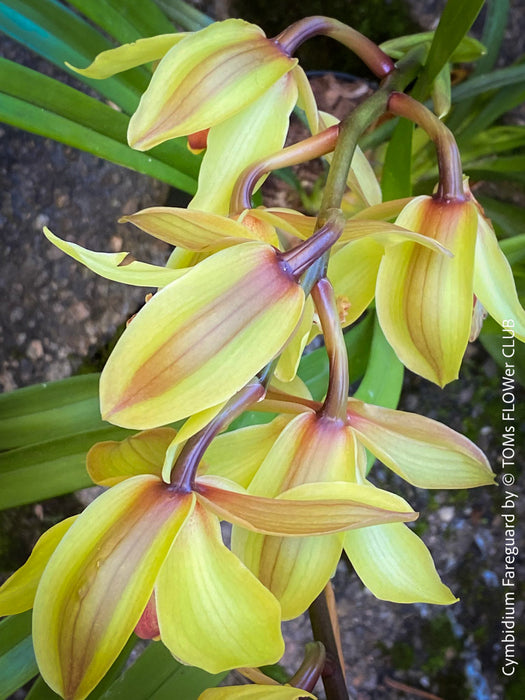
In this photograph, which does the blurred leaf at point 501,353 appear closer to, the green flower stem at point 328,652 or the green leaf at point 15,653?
the green flower stem at point 328,652

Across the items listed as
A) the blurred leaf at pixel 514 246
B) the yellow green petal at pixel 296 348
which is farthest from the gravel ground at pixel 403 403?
the yellow green petal at pixel 296 348

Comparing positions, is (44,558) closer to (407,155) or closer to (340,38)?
(340,38)

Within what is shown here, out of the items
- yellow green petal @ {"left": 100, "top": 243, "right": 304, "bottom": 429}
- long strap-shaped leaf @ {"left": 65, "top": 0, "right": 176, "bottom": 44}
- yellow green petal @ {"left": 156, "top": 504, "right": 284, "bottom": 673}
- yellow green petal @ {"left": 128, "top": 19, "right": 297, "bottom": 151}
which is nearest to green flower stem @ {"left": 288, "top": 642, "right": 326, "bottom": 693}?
yellow green petal @ {"left": 156, "top": 504, "right": 284, "bottom": 673}

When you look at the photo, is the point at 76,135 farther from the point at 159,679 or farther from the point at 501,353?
the point at 501,353

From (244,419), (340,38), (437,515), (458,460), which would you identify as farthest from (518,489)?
(340,38)

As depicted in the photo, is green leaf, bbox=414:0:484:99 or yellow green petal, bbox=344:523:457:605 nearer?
yellow green petal, bbox=344:523:457:605

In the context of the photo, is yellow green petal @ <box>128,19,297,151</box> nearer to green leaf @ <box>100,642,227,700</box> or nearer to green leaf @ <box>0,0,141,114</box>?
green leaf @ <box>0,0,141,114</box>
